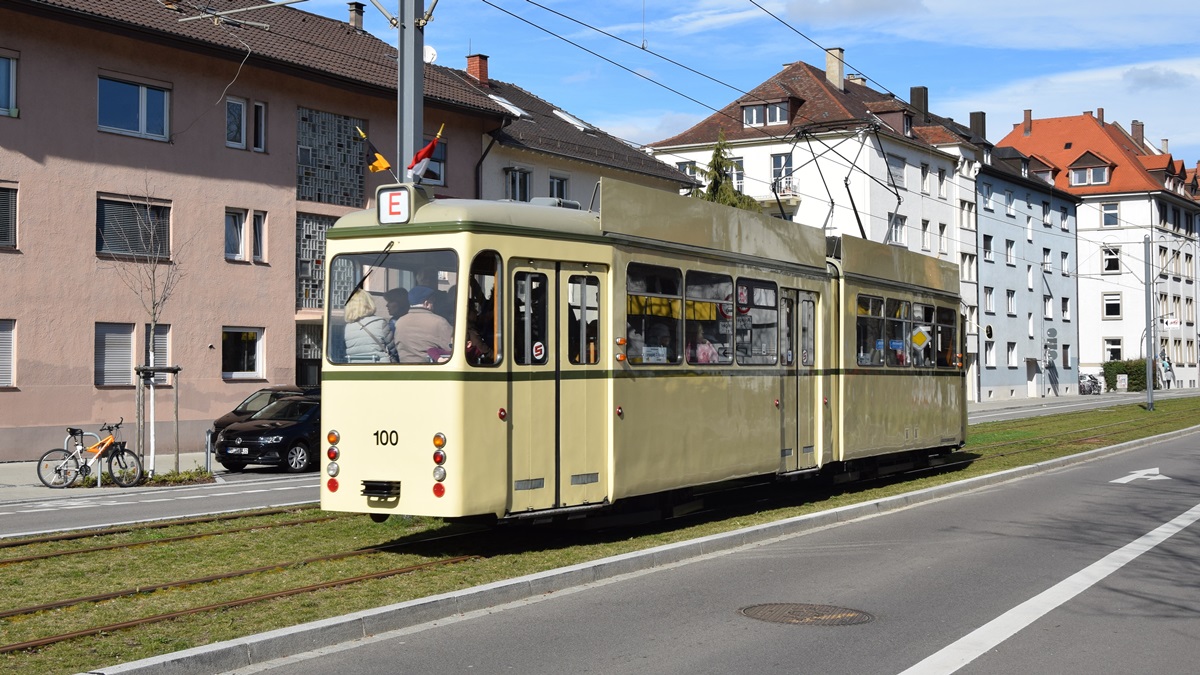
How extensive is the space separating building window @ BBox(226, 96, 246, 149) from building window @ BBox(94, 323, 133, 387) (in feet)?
17.5

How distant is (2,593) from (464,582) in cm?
332

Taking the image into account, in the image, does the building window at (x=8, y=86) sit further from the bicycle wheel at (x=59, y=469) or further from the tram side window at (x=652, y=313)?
the tram side window at (x=652, y=313)

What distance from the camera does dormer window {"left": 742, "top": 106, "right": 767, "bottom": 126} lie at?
63125 millimetres

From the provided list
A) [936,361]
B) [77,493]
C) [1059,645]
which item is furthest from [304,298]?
[1059,645]

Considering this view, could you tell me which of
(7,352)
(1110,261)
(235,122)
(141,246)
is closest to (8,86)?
(141,246)

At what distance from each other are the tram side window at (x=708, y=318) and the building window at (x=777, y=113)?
49740 millimetres

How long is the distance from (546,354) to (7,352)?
18.8m

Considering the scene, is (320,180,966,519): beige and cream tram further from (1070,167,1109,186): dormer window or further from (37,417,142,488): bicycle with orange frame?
(1070,167,1109,186): dormer window

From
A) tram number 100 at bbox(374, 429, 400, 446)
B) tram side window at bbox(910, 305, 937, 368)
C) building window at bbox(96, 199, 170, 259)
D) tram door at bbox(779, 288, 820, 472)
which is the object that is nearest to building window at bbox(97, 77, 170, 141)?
building window at bbox(96, 199, 170, 259)

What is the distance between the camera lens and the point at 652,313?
1270 cm

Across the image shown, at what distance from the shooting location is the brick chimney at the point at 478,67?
153 ft

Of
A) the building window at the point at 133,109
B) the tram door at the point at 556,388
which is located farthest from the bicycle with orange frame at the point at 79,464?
the tram door at the point at 556,388

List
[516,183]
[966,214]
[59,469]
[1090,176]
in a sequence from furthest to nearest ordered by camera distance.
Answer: [1090,176] → [966,214] → [516,183] → [59,469]

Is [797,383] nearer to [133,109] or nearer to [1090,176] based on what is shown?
[133,109]
